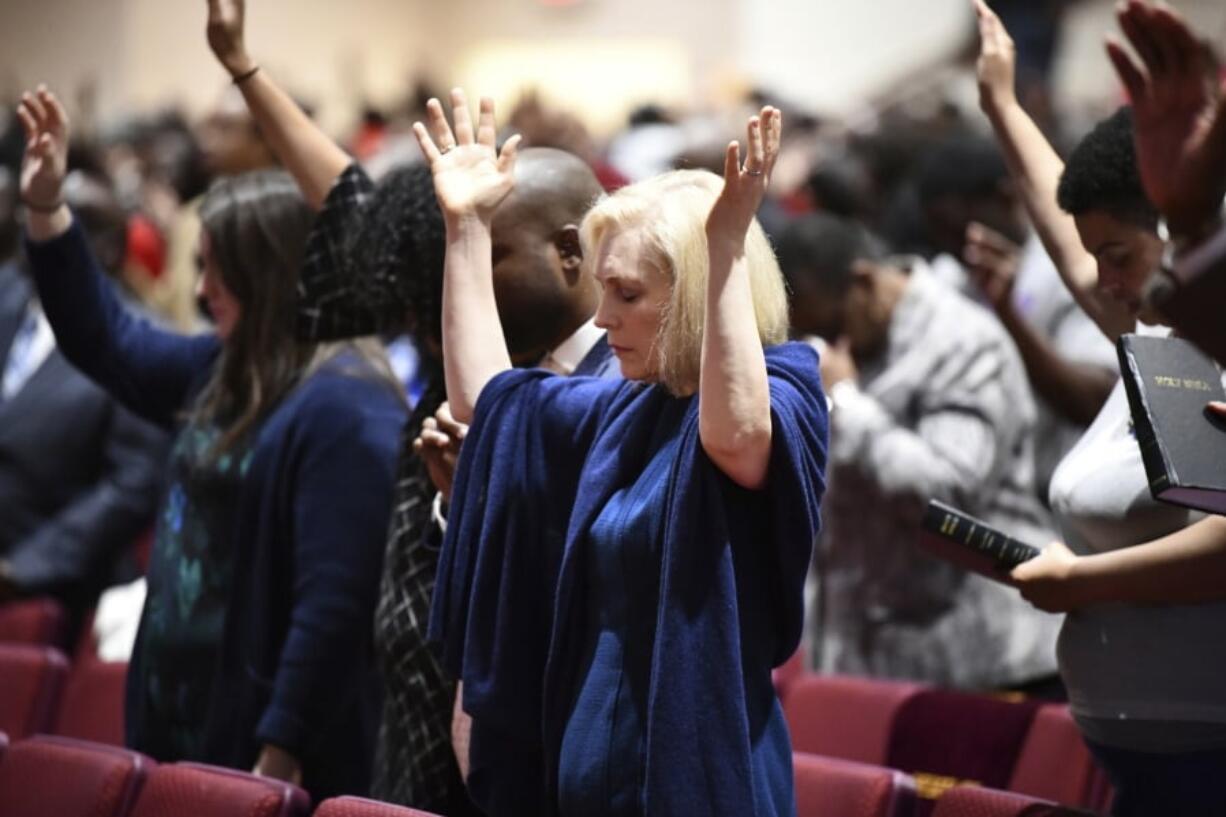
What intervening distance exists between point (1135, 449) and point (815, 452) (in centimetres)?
63

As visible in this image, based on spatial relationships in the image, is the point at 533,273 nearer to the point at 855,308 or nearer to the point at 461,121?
the point at 461,121

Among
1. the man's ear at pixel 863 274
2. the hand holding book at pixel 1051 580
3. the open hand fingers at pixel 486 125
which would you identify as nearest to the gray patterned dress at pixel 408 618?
the open hand fingers at pixel 486 125

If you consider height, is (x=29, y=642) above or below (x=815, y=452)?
below

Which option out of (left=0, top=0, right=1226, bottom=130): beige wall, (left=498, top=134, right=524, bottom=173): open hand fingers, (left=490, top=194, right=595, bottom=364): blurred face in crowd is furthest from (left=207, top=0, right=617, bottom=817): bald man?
(left=0, top=0, right=1226, bottom=130): beige wall

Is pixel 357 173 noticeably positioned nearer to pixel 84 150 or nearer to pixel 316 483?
pixel 316 483

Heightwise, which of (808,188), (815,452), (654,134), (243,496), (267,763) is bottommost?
(654,134)

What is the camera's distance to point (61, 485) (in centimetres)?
470

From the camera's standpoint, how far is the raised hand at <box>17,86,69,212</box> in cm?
337

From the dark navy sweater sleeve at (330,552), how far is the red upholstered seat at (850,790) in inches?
32.1

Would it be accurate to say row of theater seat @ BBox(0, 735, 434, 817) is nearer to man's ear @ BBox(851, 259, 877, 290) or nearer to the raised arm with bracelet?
the raised arm with bracelet

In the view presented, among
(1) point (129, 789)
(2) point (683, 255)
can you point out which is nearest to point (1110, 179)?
(2) point (683, 255)

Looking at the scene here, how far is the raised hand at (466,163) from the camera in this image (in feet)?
8.12

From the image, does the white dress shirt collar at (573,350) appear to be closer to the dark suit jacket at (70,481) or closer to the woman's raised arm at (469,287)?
the woman's raised arm at (469,287)

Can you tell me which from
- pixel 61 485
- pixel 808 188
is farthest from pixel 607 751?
pixel 808 188
